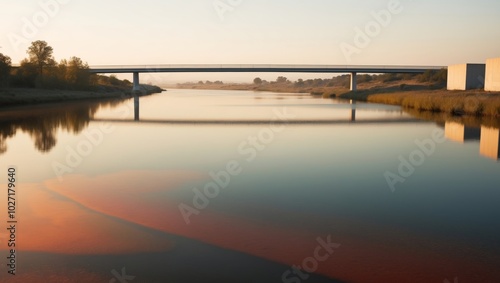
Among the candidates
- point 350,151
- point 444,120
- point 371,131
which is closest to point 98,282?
point 350,151

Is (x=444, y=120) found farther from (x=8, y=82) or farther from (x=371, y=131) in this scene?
(x=8, y=82)

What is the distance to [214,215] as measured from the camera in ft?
32.9

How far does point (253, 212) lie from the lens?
33.4ft

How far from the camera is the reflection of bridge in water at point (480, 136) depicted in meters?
19.9

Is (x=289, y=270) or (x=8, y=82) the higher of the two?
(x=8, y=82)

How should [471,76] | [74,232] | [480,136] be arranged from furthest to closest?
[471,76]
[480,136]
[74,232]

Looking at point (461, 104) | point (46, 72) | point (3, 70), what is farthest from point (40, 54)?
point (461, 104)

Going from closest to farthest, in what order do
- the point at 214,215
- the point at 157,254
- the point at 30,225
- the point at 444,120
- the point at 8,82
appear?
the point at 157,254
the point at 30,225
the point at 214,215
the point at 444,120
the point at 8,82

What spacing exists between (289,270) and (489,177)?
1016 cm

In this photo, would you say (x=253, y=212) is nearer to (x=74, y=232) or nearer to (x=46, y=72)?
→ (x=74, y=232)

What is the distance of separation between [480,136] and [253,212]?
1922 centimetres

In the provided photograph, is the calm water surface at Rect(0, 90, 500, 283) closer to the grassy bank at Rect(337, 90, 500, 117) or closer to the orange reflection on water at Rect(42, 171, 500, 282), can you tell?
the orange reflection on water at Rect(42, 171, 500, 282)

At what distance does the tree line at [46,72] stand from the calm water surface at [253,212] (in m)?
55.8

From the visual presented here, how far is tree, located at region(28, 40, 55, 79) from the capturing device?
78.6 metres
